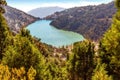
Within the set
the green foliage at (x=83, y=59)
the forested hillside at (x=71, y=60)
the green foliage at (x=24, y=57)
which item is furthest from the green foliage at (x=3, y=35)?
the green foliage at (x=24, y=57)

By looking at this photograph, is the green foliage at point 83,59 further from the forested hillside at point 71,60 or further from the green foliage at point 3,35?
the green foliage at point 3,35

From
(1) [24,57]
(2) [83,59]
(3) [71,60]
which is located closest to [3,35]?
(3) [71,60]

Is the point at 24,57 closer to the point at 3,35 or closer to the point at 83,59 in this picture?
the point at 83,59

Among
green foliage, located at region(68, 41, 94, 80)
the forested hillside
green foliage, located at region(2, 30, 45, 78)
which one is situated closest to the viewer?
the forested hillside

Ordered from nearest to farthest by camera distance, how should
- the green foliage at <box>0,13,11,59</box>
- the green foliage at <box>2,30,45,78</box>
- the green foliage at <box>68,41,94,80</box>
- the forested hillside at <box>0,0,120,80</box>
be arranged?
the forested hillside at <box>0,0,120,80</box>
the green foliage at <box>2,30,45,78</box>
the green foliage at <box>68,41,94,80</box>
the green foliage at <box>0,13,11,59</box>

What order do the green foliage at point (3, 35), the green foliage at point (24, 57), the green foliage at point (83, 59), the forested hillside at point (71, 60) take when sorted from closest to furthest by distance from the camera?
1. the forested hillside at point (71, 60)
2. the green foliage at point (24, 57)
3. the green foliage at point (83, 59)
4. the green foliage at point (3, 35)

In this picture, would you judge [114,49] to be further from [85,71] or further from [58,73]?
[58,73]

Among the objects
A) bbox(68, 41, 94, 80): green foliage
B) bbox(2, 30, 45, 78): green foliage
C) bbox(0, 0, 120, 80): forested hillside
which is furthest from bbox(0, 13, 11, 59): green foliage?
bbox(2, 30, 45, 78): green foliage

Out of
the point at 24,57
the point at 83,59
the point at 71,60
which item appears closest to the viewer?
the point at 24,57

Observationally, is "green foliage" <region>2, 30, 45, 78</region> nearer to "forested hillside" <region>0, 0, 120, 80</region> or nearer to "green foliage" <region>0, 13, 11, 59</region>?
"forested hillside" <region>0, 0, 120, 80</region>
